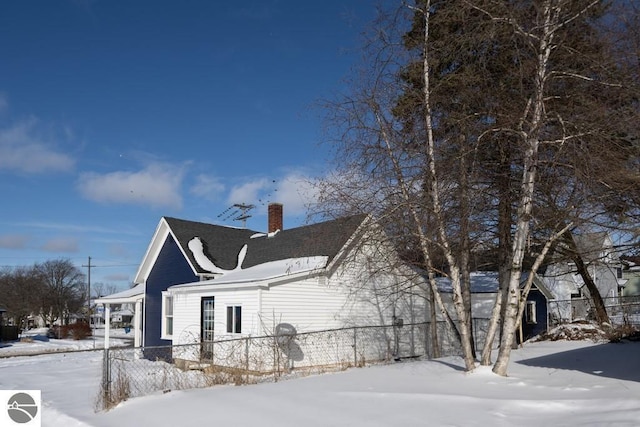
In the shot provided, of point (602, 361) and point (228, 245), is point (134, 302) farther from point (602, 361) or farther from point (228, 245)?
point (602, 361)

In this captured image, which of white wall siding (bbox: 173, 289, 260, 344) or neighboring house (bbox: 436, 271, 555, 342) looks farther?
neighboring house (bbox: 436, 271, 555, 342)

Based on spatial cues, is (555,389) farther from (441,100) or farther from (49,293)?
(49,293)

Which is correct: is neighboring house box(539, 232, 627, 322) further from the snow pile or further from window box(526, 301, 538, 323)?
the snow pile

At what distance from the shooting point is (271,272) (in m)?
18.5

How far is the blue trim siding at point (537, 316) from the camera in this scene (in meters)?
26.8

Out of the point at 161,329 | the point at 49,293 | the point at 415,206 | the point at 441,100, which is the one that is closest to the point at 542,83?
the point at 441,100

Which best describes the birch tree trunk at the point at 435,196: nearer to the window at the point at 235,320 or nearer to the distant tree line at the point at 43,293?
the window at the point at 235,320

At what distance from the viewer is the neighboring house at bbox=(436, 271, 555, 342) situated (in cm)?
2381

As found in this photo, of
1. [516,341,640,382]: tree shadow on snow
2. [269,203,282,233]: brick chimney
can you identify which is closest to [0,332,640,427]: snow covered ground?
[516,341,640,382]: tree shadow on snow

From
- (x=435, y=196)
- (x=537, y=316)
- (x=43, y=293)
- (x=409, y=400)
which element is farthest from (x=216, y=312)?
(x=43, y=293)

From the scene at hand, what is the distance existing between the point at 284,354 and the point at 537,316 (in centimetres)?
1575

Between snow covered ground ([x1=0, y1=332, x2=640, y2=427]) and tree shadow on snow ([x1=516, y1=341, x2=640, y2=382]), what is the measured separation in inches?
0.9

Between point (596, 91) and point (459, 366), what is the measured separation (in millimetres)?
6616

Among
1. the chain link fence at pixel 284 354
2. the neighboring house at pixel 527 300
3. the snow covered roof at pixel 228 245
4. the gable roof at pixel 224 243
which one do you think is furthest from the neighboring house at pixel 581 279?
the snow covered roof at pixel 228 245
